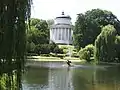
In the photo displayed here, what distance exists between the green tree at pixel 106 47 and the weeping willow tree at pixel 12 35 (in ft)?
144

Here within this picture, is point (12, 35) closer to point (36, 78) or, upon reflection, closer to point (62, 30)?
point (36, 78)

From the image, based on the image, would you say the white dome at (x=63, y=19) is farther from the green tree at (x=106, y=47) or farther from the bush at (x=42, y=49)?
the green tree at (x=106, y=47)

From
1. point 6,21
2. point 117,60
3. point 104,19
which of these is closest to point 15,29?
point 6,21

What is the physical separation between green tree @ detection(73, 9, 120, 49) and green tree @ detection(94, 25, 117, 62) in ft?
55.4

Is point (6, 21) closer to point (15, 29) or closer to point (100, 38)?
point (15, 29)

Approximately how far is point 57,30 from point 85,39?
37083 millimetres

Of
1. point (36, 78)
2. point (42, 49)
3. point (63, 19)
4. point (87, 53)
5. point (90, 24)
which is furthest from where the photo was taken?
point (63, 19)

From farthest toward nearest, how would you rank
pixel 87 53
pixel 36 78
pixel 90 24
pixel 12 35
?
pixel 90 24 < pixel 87 53 < pixel 36 78 < pixel 12 35

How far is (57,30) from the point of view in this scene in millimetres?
107625

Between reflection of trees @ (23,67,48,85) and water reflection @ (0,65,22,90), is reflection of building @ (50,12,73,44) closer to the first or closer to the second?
reflection of trees @ (23,67,48,85)

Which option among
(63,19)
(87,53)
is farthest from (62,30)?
(87,53)

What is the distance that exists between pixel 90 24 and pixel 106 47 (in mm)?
22190

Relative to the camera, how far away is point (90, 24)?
242 feet

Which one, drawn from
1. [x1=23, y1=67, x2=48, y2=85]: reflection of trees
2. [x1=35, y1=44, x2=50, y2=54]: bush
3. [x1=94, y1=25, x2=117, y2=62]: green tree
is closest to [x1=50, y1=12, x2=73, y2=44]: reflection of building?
[x1=35, y1=44, x2=50, y2=54]: bush
